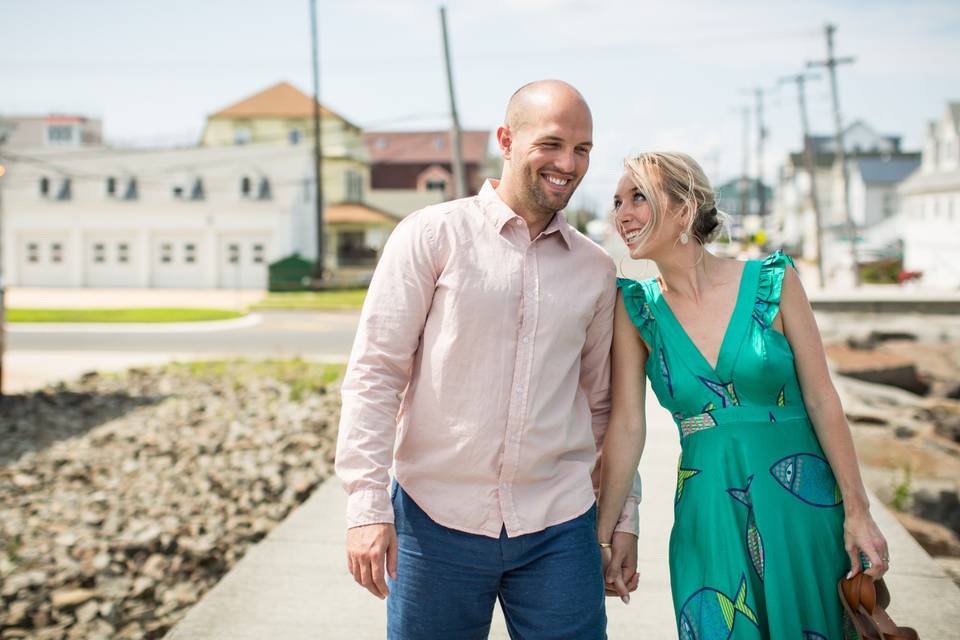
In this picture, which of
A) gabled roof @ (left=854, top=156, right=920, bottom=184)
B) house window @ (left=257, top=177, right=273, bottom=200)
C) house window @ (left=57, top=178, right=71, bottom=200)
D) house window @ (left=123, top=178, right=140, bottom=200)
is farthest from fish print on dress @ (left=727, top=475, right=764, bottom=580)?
gabled roof @ (left=854, top=156, right=920, bottom=184)

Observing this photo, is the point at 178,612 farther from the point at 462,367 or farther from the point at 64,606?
the point at 462,367

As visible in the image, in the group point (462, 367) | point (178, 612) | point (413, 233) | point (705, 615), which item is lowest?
point (178, 612)

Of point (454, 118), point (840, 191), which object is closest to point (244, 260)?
point (454, 118)

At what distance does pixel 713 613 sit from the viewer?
8.60 ft

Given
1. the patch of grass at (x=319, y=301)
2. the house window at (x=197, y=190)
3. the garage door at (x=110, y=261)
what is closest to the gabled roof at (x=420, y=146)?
the house window at (x=197, y=190)

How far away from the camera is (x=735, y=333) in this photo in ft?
8.86

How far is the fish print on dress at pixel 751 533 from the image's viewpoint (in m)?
2.65

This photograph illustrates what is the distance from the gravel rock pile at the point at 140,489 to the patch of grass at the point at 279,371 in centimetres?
9

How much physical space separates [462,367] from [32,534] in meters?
4.51

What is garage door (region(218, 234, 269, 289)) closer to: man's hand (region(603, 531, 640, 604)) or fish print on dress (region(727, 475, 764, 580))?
man's hand (region(603, 531, 640, 604))

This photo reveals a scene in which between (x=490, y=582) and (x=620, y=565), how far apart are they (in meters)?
0.46

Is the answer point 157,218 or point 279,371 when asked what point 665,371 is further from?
point 157,218

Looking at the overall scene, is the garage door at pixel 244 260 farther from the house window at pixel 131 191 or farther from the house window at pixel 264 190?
the house window at pixel 131 191

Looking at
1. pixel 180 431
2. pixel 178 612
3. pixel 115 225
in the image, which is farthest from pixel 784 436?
pixel 115 225
